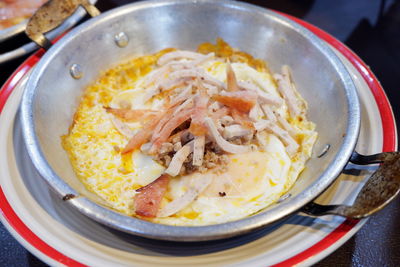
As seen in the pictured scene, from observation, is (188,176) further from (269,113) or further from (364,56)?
(364,56)

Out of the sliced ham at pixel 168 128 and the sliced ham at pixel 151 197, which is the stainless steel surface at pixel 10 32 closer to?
the sliced ham at pixel 168 128

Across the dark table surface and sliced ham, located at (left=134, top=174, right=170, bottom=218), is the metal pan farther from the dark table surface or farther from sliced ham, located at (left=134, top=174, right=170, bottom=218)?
the dark table surface

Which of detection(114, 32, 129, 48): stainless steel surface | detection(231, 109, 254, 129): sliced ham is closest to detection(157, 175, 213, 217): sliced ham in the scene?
detection(231, 109, 254, 129): sliced ham

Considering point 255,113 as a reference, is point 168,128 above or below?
above

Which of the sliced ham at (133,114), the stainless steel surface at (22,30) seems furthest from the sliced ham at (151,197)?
the stainless steel surface at (22,30)

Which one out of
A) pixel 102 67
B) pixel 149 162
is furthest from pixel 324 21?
pixel 149 162

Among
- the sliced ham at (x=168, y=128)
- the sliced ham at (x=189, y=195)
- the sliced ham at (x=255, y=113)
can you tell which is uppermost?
the sliced ham at (x=168, y=128)

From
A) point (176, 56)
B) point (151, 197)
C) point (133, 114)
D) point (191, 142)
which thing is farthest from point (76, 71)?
point (151, 197)

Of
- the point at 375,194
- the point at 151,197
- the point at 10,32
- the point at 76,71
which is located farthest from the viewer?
the point at 10,32
